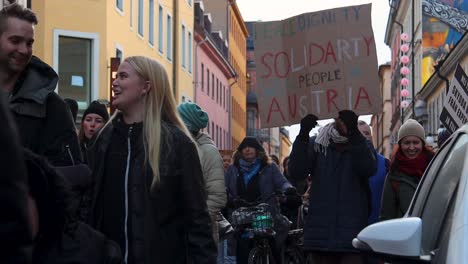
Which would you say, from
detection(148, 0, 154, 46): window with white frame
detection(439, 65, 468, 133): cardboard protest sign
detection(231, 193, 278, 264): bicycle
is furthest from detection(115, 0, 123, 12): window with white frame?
detection(439, 65, 468, 133): cardboard protest sign

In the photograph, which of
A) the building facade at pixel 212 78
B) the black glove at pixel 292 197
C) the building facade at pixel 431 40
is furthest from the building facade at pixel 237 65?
the black glove at pixel 292 197

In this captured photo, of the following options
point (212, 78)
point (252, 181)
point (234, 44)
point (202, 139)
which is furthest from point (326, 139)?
point (234, 44)

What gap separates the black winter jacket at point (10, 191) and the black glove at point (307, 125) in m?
6.03

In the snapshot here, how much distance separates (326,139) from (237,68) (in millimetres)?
76504

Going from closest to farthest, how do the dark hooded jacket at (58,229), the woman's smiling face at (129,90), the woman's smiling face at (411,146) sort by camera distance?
the dark hooded jacket at (58,229) < the woman's smiling face at (129,90) < the woman's smiling face at (411,146)

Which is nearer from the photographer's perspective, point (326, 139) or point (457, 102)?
point (326, 139)

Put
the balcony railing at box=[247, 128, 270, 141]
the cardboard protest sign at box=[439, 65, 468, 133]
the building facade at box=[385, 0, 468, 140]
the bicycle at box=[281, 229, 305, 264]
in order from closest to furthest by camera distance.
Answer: the cardboard protest sign at box=[439, 65, 468, 133] → the bicycle at box=[281, 229, 305, 264] → the building facade at box=[385, 0, 468, 140] → the balcony railing at box=[247, 128, 270, 141]

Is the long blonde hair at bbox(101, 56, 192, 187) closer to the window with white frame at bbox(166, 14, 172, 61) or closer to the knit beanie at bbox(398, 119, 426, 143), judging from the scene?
the knit beanie at bbox(398, 119, 426, 143)

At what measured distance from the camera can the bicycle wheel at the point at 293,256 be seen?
1448cm

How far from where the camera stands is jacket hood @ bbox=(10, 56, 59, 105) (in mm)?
4340

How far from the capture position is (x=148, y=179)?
16.7 ft

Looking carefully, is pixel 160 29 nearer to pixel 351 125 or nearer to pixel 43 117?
pixel 351 125

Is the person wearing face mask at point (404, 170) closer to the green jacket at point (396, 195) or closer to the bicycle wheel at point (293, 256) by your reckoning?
the green jacket at point (396, 195)

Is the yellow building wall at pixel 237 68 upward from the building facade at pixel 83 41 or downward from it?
upward
